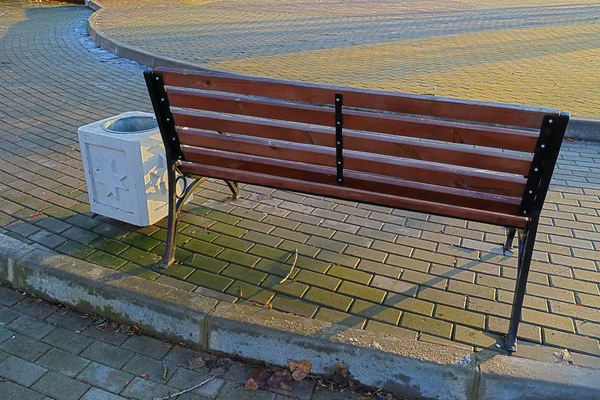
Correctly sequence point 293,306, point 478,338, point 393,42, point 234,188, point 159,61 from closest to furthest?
point 478,338
point 293,306
point 234,188
point 159,61
point 393,42

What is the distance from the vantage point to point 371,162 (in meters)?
2.84

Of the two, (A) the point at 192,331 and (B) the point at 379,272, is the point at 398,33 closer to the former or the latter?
(B) the point at 379,272

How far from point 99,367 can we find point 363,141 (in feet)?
5.61

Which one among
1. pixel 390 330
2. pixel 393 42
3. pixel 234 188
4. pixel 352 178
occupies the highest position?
pixel 352 178

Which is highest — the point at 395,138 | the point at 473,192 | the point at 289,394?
the point at 395,138

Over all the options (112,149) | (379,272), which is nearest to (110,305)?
(112,149)

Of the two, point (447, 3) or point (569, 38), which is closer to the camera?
point (569, 38)

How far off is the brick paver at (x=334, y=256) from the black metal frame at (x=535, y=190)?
176 millimetres

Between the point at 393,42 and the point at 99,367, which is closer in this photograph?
the point at 99,367

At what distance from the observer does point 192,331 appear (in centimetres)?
281

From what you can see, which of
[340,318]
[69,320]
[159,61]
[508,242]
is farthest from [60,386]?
[159,61]

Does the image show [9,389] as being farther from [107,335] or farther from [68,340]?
[107,335]

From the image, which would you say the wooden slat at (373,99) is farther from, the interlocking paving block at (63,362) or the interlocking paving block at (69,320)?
the interlocking paving block at (63,362)

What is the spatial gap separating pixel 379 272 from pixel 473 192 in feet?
2.80
